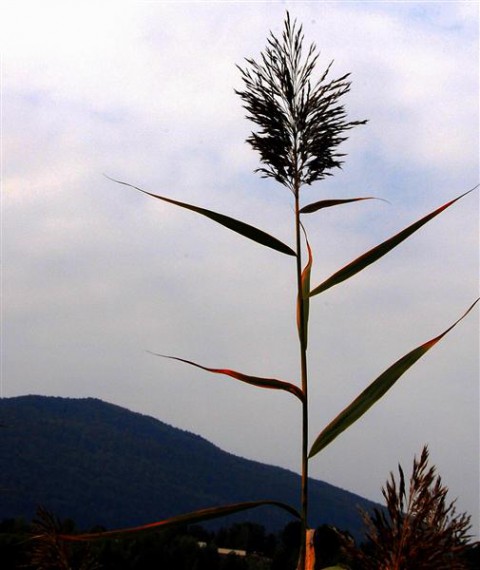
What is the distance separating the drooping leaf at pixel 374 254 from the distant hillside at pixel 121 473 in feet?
250

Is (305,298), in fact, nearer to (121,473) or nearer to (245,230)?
(245,230)

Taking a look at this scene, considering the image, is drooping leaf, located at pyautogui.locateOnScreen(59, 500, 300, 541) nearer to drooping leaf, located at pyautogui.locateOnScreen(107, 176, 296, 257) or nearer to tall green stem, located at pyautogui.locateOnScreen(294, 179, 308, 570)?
tall green stem, located at pyautogui.locateOnScreen(294, 179, 308, 570)

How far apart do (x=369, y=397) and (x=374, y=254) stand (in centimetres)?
49

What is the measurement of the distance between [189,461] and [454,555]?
116553mm

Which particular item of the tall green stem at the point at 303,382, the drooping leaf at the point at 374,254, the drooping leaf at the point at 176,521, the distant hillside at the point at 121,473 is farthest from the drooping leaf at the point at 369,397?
the distant hillside at the point at 121,473

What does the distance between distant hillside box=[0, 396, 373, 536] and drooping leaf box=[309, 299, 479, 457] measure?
76316 millimetres

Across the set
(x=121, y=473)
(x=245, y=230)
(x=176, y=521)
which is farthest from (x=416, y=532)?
(x=121, y=473)

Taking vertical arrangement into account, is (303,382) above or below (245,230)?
below

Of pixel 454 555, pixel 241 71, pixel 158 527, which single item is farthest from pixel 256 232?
→ pixel 454 555

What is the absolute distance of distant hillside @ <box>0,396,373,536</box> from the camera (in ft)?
289

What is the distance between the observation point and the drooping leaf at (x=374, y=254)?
104 inches

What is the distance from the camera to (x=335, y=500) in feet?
342

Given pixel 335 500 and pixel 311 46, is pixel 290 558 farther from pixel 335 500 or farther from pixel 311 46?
pixel 335 500

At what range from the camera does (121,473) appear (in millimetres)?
99875
